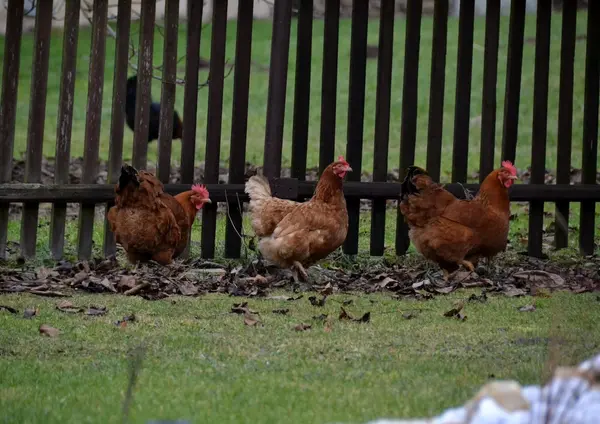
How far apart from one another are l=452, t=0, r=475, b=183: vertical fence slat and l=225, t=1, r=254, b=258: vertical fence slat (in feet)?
6.38

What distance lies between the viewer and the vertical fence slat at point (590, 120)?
32.8ft

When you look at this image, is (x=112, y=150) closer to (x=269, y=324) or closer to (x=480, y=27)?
(x=269, y=324)

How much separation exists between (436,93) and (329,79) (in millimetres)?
1039

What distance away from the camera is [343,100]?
71.4 feet

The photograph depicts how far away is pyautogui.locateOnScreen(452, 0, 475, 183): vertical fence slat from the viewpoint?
32.0 ft

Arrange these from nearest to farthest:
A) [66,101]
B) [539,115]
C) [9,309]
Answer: [9,309] → [66,101] → [539,115]

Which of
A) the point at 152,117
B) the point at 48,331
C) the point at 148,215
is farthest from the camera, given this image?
the point at 152,117

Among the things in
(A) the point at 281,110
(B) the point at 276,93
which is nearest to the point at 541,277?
(A) the point at 281,110

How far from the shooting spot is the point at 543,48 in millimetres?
9883

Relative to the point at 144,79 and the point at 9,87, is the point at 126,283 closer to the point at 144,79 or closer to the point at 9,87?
the point at 144,79

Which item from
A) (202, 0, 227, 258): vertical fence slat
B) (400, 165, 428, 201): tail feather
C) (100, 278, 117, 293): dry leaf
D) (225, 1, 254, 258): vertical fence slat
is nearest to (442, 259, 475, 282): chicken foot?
(400, 165, 428, 201): tail feather

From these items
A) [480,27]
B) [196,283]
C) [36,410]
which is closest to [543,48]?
[196,283]

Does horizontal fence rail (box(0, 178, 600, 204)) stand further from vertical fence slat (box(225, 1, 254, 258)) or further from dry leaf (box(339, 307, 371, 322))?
dry leaf (box(339, 307, 371, 322))

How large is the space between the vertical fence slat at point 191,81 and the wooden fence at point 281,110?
13mm
